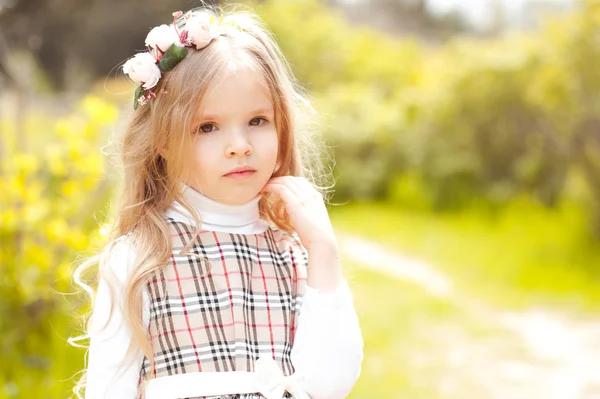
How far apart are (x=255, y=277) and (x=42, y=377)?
6.04ft

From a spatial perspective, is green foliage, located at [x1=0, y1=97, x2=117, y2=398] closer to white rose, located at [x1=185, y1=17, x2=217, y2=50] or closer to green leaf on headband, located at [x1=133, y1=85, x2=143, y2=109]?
green leaf on headband, located at [x1=133, y1=85, x2=143, y2=109]

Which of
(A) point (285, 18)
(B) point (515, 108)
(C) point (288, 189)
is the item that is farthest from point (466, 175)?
(C) point (288, 189)

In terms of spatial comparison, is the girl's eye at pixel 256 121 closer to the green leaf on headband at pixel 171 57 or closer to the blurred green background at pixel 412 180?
the green leaf on headband at pixel 171 57

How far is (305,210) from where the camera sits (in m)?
1.42

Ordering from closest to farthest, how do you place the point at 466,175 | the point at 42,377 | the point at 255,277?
the point at 255,277
the point at 42,377
the point at 466,175

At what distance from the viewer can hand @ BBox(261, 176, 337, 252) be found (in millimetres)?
1396

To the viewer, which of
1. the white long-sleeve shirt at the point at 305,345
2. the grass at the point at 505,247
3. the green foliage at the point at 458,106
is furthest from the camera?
the green foliage at the point at 458,106

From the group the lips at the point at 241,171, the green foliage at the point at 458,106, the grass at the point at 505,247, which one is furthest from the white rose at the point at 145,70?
the grass at the point at 505,247

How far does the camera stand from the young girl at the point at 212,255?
4.39 ft

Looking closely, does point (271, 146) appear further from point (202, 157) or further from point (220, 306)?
point (220, 306)

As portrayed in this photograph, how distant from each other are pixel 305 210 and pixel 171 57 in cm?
37

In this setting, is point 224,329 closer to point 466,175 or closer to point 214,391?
point 214,391

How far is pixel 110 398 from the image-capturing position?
1320 millimetres

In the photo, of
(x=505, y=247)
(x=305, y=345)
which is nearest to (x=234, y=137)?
(x=305, y=345)
